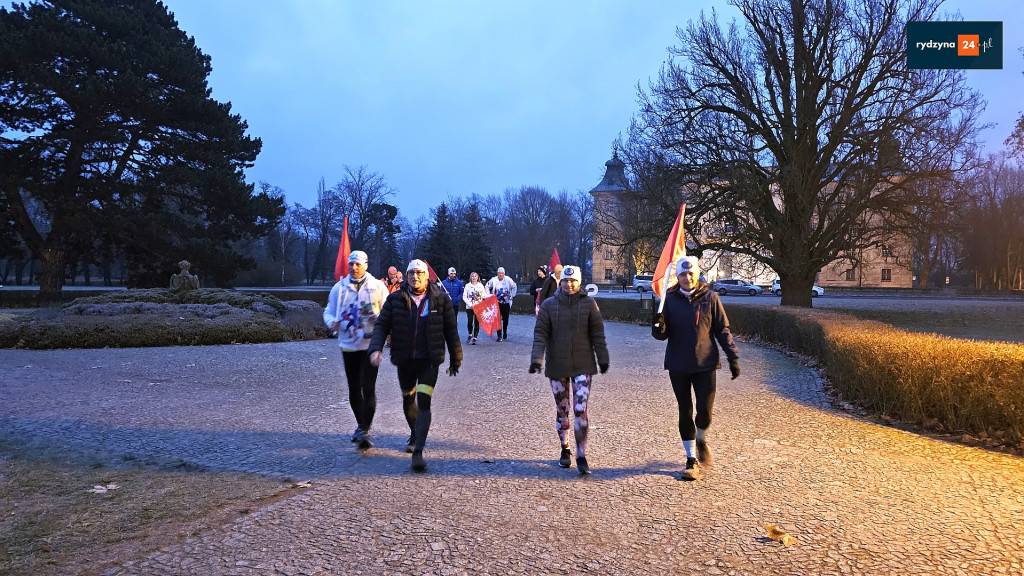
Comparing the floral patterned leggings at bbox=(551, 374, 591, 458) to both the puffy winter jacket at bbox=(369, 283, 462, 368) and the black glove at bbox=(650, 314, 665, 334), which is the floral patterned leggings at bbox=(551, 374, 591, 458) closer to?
the black glove at bbox=(650, 314, 665, 334)

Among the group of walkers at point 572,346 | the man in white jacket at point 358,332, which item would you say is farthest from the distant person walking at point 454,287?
the group of walkers at point 572,346

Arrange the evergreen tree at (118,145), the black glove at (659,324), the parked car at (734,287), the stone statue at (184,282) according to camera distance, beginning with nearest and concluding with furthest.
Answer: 1. the black glove at (659,324)
2. the stone statue at (184,282)
3. the evergreen tree at (118,145)
4. the parked car at (734,287)

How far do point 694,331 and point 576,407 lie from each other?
1213 mm

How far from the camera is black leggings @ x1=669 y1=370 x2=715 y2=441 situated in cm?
555

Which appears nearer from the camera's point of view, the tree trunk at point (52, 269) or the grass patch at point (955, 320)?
the grass patch at point (955, 320)

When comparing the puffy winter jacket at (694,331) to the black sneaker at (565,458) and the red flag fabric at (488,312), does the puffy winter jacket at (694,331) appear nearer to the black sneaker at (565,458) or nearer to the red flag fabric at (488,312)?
the black sneaker at (565,458)

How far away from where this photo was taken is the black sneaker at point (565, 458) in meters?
5.61

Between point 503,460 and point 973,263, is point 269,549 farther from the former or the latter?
point 973,263

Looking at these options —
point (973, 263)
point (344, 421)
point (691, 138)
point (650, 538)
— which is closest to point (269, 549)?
point (650, 538)

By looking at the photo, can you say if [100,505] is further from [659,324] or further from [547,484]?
[659,324]

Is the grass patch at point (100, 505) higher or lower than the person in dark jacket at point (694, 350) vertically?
lower

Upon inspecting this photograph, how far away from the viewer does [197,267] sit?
1123 inches

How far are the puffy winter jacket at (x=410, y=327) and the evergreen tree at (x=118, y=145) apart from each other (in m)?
24.0

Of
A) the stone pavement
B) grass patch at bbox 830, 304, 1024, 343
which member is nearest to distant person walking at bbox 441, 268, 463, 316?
the stone pavement
